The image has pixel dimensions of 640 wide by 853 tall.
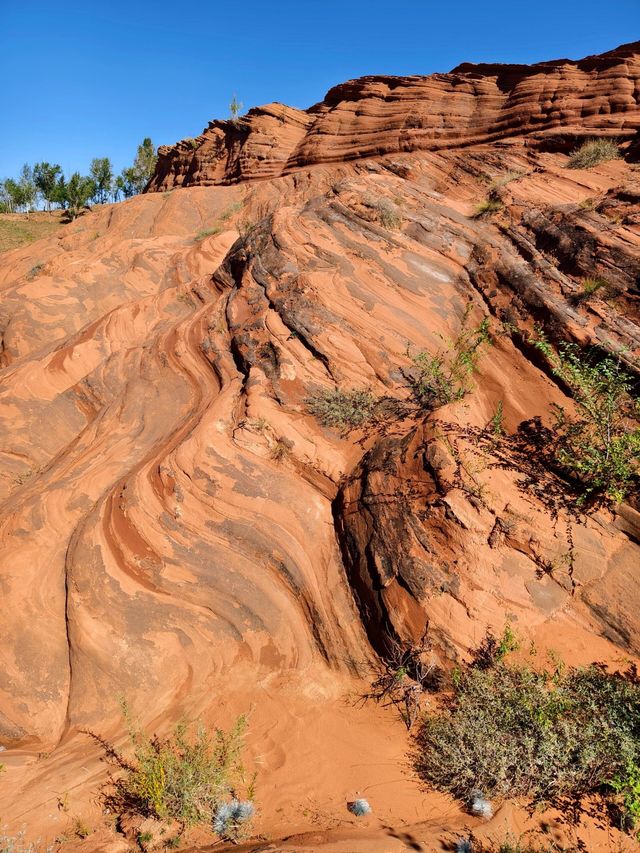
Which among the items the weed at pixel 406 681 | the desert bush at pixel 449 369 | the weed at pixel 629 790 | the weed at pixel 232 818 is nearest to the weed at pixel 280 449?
the desert bush at pixel 449 369

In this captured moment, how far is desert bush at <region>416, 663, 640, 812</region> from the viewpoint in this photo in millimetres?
3666

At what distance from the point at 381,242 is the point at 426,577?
6427 mm

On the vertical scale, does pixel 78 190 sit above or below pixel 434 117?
below

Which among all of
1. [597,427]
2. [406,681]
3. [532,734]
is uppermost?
[597,427]

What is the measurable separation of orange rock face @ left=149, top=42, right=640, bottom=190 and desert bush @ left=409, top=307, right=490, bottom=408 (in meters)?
13.7

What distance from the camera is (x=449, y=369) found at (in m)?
7.15

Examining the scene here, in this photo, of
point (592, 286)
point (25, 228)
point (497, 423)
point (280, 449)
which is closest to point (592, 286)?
point (592, 286)

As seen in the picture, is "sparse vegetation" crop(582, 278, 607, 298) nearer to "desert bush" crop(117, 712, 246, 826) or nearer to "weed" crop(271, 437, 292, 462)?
"weed" crop(271, 437, 292, 462)

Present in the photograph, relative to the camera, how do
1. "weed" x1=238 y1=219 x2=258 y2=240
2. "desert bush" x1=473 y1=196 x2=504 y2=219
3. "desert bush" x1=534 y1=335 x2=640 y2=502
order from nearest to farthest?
"desert bush" x1=534 y1=335 x2=640 y2=502 → "desert bush" x1=473 y1=196 x2=504 y2=219 → "weed" x1=238 y1=219 x2=258 y2=240

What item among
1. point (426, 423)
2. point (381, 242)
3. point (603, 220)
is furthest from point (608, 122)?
point (426, 423)

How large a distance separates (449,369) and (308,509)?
3.18m

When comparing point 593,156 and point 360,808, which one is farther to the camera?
point 593,156

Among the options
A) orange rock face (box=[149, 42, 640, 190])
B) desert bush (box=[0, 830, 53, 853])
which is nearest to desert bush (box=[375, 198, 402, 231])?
desert bush (box=[0, 830, 53, 853])

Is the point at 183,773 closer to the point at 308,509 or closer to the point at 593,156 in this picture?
the point at 308,509
